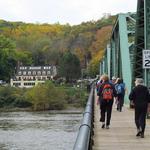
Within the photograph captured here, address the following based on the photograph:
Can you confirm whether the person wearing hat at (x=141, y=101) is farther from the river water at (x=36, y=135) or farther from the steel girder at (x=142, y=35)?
the river water at (x=36, y=135)

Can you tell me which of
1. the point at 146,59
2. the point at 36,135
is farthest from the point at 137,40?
the point at 36,135

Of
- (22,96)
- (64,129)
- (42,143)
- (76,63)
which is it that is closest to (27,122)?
(64,129)

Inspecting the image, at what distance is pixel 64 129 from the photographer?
6788 cm

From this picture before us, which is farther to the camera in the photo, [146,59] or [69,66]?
[69,66]

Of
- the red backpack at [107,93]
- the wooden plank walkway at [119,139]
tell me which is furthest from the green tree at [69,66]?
the red backpack at [107,93]

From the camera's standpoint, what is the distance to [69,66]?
176 meters

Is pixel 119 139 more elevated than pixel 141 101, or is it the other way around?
pixel 141 101

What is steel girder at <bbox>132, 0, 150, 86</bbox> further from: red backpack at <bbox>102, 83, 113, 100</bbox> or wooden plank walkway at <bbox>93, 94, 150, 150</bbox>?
red backpack at <bbox>102, 83, 113, 100</bbox>

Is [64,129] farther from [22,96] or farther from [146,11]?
[22,96]

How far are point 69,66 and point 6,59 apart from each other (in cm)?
2074

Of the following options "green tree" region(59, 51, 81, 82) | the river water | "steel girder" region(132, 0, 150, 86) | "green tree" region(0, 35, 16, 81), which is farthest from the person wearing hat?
"green tree" region(59, 51, 81, 82)

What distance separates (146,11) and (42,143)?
3575 centimetres

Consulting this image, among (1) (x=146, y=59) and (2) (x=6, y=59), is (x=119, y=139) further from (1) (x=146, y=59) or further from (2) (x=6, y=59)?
(2) (x=6, y=59)

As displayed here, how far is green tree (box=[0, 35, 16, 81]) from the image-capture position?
15838cm
